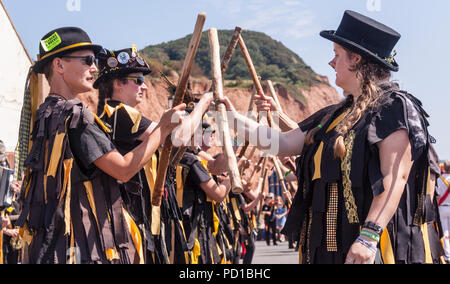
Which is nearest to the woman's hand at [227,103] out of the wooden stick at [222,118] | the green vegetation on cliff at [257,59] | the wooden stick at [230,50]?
the wooden stick at [222,118]

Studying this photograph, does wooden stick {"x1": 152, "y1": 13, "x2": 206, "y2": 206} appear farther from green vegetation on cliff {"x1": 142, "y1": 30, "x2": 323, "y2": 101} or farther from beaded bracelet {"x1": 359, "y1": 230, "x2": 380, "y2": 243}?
green vegetation on cliff {"x1": 142, "y1": 30, "x2": 323, "y2": 101}

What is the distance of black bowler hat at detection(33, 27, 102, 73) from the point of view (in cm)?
362

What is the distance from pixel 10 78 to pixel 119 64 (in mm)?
4058

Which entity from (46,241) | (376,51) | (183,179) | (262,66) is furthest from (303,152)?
(262,66)

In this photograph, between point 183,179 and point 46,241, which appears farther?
point 183,179

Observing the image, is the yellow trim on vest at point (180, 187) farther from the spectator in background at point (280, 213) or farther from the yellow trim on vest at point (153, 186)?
the spectator in background at point (280, 213)

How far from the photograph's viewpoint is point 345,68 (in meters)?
3.40

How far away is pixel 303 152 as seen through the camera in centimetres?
350

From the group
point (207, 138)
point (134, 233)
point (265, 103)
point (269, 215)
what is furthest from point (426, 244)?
point (269, 215)

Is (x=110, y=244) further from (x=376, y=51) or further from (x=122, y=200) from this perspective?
(x=376, y=51)
